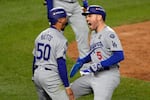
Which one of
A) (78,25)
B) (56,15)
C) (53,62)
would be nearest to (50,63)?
(53,62)

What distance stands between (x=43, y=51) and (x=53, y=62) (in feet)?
0.63

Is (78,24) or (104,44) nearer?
(104,44)

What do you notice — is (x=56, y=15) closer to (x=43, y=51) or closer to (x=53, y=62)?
(x=43, y=51)

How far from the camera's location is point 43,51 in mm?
7258

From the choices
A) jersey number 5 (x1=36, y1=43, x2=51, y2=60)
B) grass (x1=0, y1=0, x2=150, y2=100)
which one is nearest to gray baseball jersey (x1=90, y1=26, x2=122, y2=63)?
jersey number 5 (x1=36, y1=43, x2=51, y2=60)

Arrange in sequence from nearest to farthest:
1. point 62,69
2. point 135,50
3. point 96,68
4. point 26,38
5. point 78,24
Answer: point 62,69 → point 96,68 → point 78,24 → point 135,50 → point 26,38

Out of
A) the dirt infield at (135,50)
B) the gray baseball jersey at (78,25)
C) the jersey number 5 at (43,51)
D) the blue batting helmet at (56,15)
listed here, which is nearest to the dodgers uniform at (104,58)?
the blue batting helmet at (56,15)

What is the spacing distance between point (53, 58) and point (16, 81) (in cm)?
353

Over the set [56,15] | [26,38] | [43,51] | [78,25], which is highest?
[56,15]

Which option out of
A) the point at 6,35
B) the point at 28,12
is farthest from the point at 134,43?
the point at 28,12

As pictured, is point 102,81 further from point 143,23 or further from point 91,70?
point 143,23

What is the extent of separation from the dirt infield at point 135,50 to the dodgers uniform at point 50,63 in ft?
13.1

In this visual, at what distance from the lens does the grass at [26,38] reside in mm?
10016

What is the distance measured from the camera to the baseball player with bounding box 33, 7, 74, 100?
7219mm
